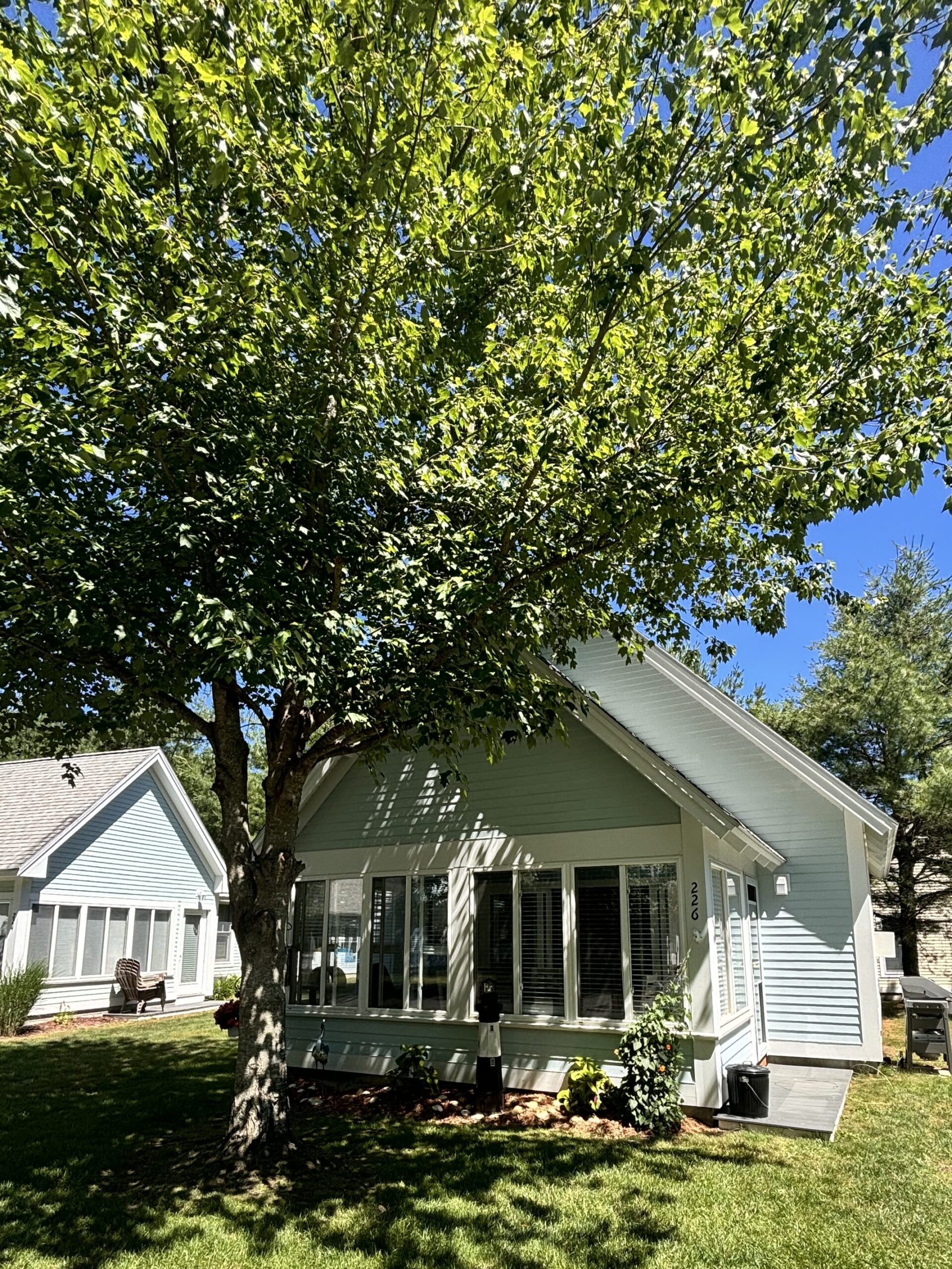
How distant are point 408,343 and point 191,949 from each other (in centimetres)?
2229

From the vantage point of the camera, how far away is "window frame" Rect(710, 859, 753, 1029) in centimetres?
988

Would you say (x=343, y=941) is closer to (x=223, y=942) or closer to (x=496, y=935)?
(x=496, y=935)

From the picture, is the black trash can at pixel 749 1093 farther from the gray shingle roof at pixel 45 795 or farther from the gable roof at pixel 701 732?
the gray shingle roof at pixel 45 795

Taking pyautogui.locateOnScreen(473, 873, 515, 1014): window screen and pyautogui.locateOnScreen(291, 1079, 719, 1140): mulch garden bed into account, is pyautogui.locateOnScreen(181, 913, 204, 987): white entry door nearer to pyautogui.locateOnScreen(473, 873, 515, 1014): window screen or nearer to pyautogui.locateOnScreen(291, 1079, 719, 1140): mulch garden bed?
pyautogui.locateOnScreen(291, 1079, 719, 1140): mulch garden bed

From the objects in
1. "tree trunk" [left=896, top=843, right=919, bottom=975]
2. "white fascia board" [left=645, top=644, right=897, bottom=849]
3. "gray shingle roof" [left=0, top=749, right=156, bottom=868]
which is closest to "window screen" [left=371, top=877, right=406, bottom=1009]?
"white fascia board" [left=645, top=644, right=897, bottom=849]

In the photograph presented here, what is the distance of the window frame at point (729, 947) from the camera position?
9.88 m

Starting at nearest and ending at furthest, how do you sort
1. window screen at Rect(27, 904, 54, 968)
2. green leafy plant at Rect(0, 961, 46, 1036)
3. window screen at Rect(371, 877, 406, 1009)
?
window screen at Rect(371, 877, 406, 1009)
green leafy plant at Rect(0, 961, 46, 1036)
window screen at Rect(27, 904, 54, 968)

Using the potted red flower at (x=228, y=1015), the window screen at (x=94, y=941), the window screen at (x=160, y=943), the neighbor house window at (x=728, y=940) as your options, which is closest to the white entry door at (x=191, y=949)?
the window screen at (x=160, y=943)

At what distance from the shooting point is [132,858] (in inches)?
875

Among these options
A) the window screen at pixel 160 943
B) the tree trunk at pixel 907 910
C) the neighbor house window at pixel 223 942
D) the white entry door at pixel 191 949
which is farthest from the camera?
the neighbor house window at pixel 223 942

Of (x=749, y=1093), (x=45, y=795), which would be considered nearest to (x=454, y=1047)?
(x=749, y=1093)

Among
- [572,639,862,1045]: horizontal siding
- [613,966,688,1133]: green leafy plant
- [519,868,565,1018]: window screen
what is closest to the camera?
[613,966,688,1133]: green leafy plant

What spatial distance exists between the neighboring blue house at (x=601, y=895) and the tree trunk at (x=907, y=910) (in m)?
6.15

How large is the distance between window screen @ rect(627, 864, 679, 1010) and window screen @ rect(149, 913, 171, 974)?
17.1m
